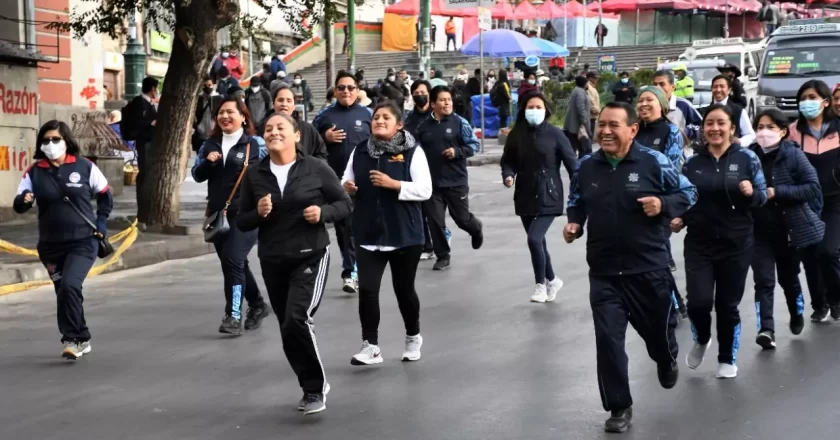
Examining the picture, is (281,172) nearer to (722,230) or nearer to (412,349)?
(412,349)

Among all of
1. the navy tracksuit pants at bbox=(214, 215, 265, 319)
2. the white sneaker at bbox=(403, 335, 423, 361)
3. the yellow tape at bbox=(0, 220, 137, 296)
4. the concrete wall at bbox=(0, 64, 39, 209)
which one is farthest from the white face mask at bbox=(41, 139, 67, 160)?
the concrete wall at bbox=(0, 64, 39, 209)

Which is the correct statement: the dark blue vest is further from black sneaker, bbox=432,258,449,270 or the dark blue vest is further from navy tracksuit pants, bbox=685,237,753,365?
black sneaker, bbox=432,258,449,270

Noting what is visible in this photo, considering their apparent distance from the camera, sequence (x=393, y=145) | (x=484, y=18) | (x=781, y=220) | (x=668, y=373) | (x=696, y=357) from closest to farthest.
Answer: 1. (x=668, y=373)
2. (x=696, y=357)
3. (x=393, y=145)
4. (x=781, y=220)
5. (x=484, y=18)

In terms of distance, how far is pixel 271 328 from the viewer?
10.4 meters

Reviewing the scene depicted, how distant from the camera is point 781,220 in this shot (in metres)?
9.38

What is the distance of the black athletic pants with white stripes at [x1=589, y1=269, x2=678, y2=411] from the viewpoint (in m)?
6.89

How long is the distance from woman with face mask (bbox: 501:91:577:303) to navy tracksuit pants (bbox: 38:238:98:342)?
3.69 m

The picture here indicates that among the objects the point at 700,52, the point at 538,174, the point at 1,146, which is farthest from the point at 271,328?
the point at 700,52

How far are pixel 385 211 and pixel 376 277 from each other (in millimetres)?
418

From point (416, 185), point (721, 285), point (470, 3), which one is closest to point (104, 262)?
point (416, 185)

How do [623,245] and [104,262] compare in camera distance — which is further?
[104,262]

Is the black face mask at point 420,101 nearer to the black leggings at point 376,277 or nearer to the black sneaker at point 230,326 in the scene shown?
the black sneaker at point 230,326

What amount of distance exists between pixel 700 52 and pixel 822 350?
28.1 m

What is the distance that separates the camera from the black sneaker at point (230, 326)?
32.9 feet
